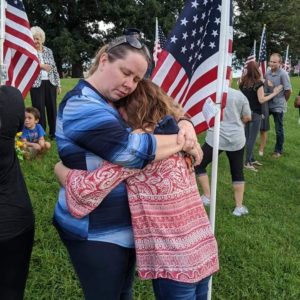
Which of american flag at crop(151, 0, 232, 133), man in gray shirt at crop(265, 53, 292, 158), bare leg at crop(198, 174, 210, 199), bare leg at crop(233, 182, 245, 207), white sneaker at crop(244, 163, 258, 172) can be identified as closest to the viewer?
american flag at crop(151, 0, 232, 133)

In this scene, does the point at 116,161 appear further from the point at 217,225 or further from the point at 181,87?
the point at 217,225

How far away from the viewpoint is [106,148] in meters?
1.75

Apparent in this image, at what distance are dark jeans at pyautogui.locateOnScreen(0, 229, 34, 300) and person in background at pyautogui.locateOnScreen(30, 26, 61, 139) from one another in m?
5.09

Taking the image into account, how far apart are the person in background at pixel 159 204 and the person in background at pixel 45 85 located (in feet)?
17.8

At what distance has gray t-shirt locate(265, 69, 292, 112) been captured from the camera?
8.54 meters

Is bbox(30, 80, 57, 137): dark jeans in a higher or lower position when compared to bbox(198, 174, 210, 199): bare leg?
higher

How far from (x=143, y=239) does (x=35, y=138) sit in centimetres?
500

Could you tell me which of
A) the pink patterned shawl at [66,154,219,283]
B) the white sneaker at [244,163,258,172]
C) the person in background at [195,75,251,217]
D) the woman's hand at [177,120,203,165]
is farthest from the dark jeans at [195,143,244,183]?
the pink patterned shawl at [66,154,219,283]

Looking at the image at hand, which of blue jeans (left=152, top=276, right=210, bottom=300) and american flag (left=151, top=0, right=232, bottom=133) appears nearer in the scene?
blue jeans (left=152, top=276, right=210, bottom=300)

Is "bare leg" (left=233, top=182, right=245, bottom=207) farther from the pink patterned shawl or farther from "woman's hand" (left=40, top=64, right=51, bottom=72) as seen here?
"woman's hand" (left=40, top=64, right=51, bottom=72)

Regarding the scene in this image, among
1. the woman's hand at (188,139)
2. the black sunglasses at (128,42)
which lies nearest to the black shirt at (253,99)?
the woman's hand at (188,139)

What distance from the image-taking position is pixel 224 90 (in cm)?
301

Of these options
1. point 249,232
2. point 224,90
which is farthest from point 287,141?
point 224,90

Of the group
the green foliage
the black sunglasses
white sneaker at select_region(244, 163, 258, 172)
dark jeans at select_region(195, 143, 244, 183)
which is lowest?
white sneaker at select_region(244, 163, 258, 172)
